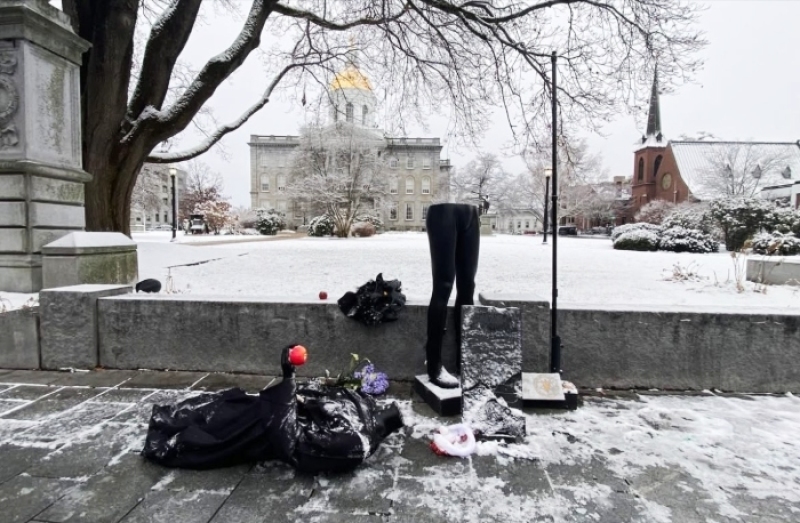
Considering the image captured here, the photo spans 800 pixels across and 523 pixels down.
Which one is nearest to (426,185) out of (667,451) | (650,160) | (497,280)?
(650,160)

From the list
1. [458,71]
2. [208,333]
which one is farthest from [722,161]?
[208,333]

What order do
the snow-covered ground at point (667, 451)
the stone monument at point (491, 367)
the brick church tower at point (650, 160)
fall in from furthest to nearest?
1. the brick church tower at point (650, 160)
2. the stone monument at point (491, 367)
3. the snow-covered ground at point (667, 451)

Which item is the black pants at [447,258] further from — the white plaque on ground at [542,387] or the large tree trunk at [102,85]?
the large tree trunk at [102,85]

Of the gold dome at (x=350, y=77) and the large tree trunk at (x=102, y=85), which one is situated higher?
the gold dome at (x=350, y=77)

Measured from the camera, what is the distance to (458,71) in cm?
1087

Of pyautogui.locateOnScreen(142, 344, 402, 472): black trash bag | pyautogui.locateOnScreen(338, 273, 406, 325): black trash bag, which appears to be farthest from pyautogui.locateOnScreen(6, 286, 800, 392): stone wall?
pyautogui.locateOnScreen(142, 344, 402, 472): black trash bag

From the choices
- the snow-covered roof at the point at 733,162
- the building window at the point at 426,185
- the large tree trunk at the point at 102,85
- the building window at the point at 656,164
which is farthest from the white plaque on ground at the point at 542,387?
the building window at the point at 656,164

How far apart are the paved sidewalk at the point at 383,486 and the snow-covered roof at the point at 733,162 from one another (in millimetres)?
47719

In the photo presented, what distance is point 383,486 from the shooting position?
2262 mm

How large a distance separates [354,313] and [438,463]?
160 centimetres

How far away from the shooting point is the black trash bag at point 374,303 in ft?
12.3

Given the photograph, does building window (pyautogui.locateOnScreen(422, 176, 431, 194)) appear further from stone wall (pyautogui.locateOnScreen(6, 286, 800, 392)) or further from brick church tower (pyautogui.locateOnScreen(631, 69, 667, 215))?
stone wall (pyautogui.locateOnScreen(6, 286, 800, 392))

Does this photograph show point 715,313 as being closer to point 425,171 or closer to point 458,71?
point 458,71

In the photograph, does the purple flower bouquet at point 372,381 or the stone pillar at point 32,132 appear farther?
the stone pillar at point 32,132
